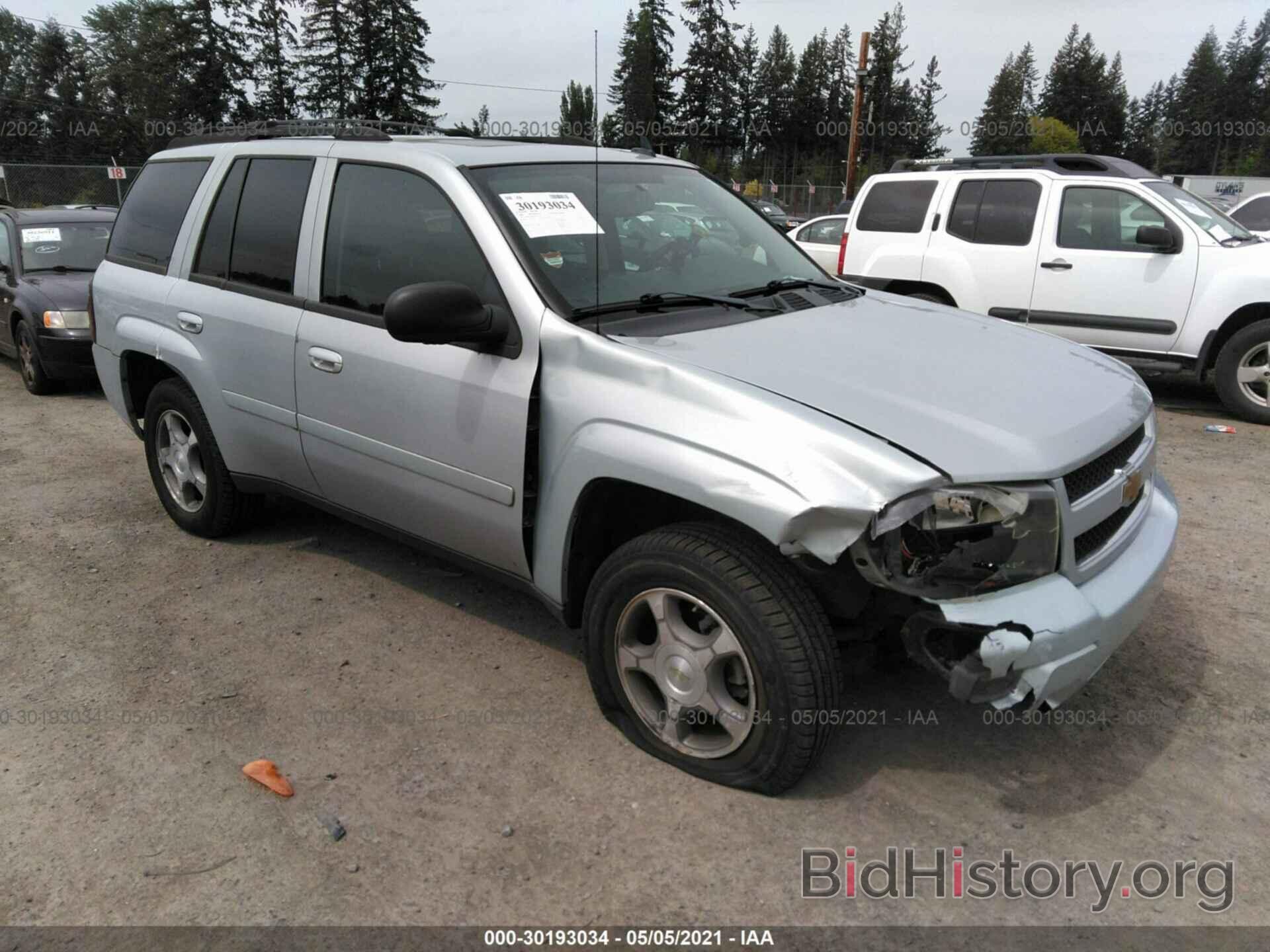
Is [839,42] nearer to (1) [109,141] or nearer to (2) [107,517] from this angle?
(1) [109,141]

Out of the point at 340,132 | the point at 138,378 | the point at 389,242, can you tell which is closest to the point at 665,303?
the point at 389,242

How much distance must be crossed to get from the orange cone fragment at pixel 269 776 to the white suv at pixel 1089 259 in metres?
6.96

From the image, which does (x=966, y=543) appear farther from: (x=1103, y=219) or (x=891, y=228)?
(x=891, y=228)

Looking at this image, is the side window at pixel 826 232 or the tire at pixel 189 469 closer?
A: the tire at pixel 189 469

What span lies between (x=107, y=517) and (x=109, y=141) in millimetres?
67712

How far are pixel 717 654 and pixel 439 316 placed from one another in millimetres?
1282

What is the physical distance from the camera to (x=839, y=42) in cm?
9875

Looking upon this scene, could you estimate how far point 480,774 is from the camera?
2934 mm

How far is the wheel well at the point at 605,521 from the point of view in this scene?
9.38 ft

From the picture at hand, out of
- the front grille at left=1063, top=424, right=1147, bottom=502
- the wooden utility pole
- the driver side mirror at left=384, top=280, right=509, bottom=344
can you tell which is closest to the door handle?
the driver side mirror at left=384, top=280, right=509, bottom=344

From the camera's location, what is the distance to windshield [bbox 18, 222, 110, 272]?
29.1ft

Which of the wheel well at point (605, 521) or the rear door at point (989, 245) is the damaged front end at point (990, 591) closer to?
the wheel well at point (605, 521)

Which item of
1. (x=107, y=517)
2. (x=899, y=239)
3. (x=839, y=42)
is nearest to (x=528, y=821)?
(x=107, y=517)

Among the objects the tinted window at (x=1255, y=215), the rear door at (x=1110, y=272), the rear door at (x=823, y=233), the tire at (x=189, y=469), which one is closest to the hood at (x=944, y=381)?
the tire at (x=189, y=469)
